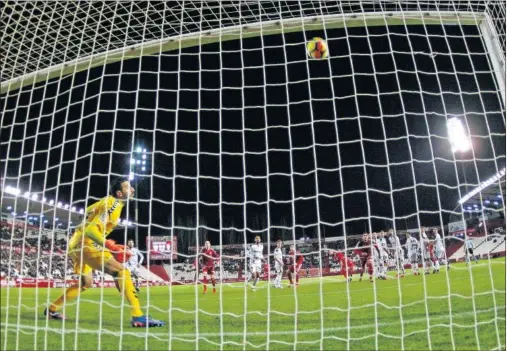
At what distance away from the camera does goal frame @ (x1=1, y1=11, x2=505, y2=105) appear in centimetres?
436

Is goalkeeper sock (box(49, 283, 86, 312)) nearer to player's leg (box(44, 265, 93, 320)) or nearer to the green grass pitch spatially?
player's leg (box(44, 265, 93, 320))

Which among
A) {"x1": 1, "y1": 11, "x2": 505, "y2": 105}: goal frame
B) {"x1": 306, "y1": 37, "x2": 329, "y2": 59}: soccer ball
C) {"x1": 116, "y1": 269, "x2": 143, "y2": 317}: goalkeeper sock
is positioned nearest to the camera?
{"x1": 1, "y1": 11, "x2": 505, "y2": 105}: goal frame

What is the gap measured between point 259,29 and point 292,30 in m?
0.34

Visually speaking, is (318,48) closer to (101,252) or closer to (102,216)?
(102,216)

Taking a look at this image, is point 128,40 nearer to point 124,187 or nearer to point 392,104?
point 124,187

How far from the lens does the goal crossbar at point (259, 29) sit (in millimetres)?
4418

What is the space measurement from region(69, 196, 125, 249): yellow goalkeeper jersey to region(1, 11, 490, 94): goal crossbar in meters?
1.44

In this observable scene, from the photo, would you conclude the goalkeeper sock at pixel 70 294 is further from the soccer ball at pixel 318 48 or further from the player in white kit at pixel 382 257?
the player in white kit at pixel 382 257

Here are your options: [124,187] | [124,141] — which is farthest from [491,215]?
[124,141]

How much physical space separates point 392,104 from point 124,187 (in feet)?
76.7

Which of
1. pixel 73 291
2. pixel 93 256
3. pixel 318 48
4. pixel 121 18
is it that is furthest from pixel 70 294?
pixel 318 48

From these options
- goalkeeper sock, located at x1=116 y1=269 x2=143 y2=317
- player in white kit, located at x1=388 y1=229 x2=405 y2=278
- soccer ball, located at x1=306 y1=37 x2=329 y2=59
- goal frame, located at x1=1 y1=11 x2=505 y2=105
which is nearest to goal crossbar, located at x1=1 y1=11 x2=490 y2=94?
goal frame, located at x1=1 y1=11 x2=505 y2=105

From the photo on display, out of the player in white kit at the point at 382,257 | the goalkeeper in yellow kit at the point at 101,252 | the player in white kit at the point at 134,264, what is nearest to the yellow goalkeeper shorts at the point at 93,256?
the goalkeeper in yellow kit at the point at 101,252

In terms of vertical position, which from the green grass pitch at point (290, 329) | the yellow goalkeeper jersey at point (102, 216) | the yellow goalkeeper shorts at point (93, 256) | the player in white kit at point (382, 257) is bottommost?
the green grass pitch at point (290, 329)
